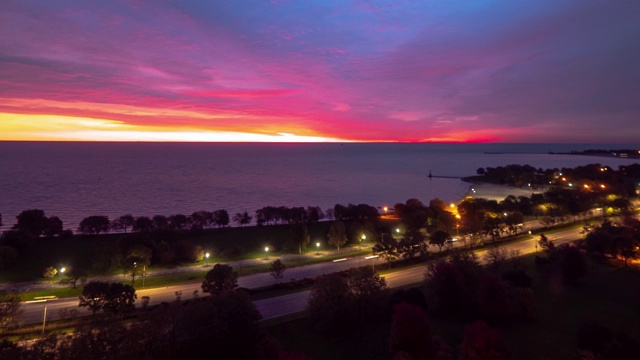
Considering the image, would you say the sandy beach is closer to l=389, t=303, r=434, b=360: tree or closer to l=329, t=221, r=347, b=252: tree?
l=329, t=221, r=347, b=252: tree

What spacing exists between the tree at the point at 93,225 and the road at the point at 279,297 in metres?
24.8

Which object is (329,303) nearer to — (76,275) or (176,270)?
(176,270)

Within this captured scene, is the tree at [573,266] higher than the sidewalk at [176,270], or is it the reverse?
the tree at [573,266]

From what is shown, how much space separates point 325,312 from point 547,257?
23618 mm

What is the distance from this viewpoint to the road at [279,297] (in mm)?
23062

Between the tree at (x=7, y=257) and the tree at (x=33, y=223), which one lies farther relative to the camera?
the tree at (x=33, y=223)

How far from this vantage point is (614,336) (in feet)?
60.5

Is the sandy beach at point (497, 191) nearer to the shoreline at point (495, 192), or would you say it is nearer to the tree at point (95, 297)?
the shoreline at point (495, 192)

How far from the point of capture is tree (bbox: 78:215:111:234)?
47.6m

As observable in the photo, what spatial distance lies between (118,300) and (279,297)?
9.92 m

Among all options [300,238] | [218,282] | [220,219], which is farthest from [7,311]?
[220,219]

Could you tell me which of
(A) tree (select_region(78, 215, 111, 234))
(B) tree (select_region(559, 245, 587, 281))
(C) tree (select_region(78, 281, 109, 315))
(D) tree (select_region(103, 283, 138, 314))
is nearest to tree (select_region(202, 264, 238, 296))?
(D) tree (select_region(103, 283, 138, 314))

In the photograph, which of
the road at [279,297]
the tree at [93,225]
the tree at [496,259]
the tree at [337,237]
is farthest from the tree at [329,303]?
the tree at [93,225]

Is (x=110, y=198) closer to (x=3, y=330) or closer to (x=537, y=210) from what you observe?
(x=3, y=330)
